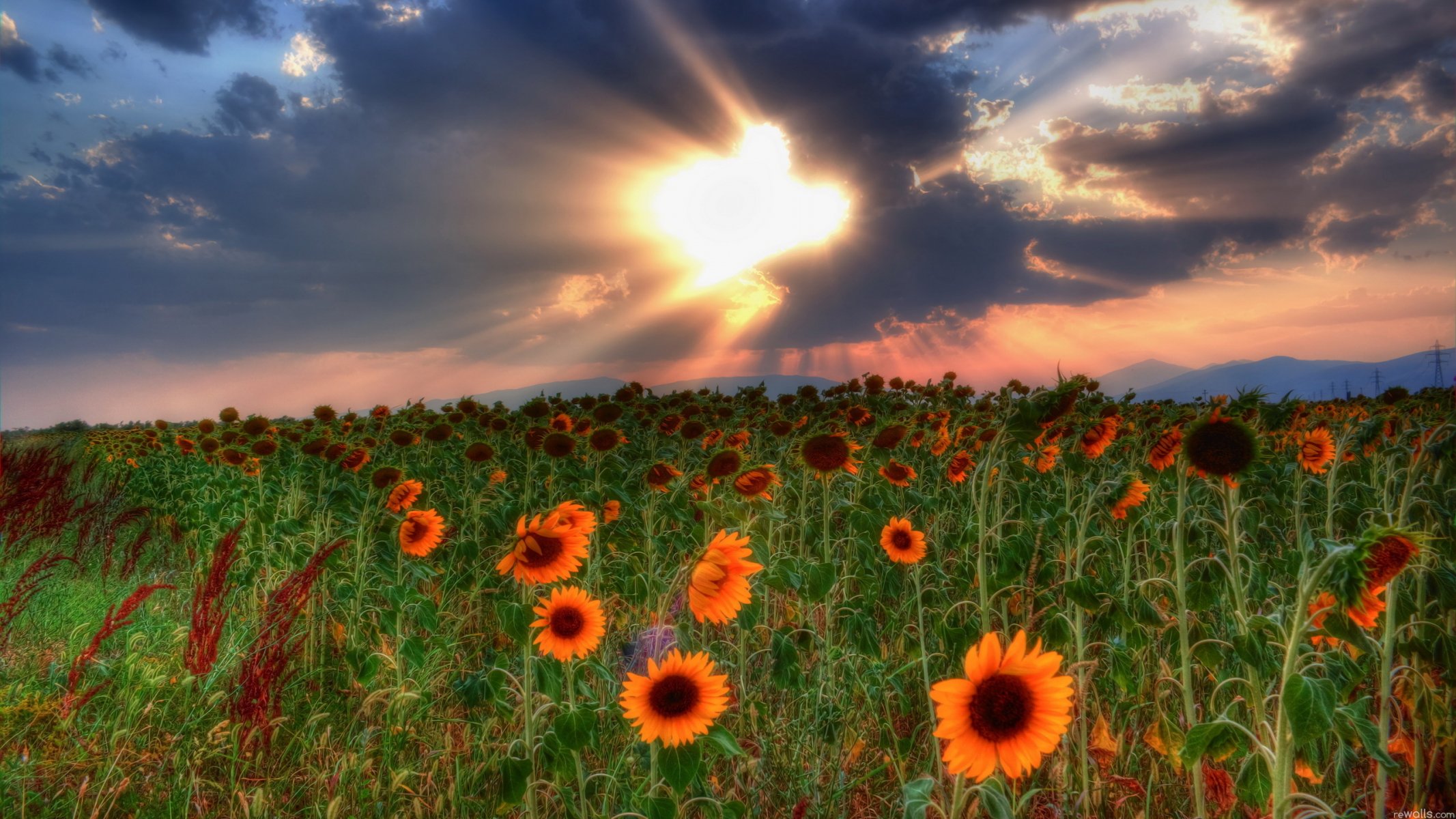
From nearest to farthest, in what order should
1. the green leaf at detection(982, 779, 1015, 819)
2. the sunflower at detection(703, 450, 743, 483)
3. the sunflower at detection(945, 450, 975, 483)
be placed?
the green leaf at detection(982, 779, 1015, 819) → the sunflower at detection(703, 450, 743, 483) → the sunflower at detection(945, 450, 975, 483)

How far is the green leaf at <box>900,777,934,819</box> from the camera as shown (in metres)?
1.72

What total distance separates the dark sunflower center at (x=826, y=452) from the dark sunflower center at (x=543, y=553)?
5.74 feet

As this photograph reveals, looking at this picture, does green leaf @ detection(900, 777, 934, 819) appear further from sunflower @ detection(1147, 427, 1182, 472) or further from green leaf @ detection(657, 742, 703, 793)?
sunflower @ detection(1147, 427, 1182, 472)

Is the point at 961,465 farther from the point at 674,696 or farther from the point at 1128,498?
the point at 674,696

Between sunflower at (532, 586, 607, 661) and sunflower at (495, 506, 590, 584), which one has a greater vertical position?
sunflower at (495, 506, 590, 584)

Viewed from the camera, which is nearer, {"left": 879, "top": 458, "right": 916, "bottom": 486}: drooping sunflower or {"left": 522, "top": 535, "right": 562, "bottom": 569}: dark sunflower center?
{"left": 522, "top": 535, "right": 562, "bottom": 569}: dark sunflower center

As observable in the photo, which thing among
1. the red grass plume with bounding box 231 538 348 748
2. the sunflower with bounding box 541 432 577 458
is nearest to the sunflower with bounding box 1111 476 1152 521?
the sunflower with bounding box 541 432 577 458

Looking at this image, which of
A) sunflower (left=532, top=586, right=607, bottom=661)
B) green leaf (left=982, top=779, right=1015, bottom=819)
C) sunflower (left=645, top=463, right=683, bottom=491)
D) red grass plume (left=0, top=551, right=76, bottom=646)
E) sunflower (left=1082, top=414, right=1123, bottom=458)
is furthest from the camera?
red grass plume (left=0, top=551, right=76, bottom=646)

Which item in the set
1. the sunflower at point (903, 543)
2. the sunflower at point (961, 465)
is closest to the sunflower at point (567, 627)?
the sunflower at point (903, 543)

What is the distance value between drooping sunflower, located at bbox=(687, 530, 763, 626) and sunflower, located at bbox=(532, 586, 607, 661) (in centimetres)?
40

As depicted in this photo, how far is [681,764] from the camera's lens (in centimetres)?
234

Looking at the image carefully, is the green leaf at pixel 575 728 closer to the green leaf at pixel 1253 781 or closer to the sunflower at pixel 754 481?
the sunflower at pixel 754 481

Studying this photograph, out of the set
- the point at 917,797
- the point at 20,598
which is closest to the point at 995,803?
the point at 917,797

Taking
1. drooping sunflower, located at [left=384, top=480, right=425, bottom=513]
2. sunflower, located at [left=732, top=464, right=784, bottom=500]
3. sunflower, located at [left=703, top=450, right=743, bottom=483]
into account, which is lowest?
drooping sunflower, located at [left=384, top=480, right=425, bottom=513]
